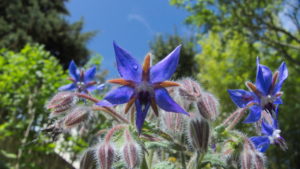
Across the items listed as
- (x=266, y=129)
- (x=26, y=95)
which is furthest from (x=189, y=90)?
(x=26, y=95)

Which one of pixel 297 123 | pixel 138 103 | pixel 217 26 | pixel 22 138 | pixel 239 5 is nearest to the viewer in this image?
pixel 138 103

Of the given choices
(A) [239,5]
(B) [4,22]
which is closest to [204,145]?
(A) [239,5]

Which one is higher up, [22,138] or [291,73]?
[291,73]

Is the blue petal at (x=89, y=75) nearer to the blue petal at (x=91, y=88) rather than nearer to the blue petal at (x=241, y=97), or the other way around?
the blue petal at (x=91, y=88)

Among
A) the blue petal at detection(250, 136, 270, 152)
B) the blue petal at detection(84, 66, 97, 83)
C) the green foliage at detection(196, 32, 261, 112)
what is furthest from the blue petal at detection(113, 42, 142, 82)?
the green foliage at detection(196, 32, 261, 112)

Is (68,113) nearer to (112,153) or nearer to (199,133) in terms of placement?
(112,153)

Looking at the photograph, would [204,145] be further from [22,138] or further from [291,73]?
[291,73]

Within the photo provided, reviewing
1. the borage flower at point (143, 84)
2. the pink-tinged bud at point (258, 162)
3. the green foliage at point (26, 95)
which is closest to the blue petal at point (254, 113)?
the pink-tinged bud at point (258, 162)

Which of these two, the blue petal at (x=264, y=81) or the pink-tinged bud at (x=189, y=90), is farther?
the blue petal at (x=264, y=81)
